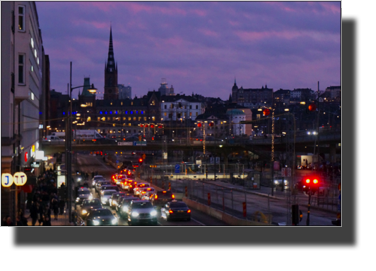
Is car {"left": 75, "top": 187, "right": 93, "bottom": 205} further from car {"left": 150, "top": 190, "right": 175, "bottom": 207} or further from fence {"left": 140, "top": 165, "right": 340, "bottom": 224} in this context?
fence {"left": 140, "top": 165, "right": 340, "bottom": 224}

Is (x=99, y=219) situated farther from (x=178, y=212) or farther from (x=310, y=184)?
(x=310, y=184)

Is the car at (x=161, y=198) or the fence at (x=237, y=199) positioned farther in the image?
the car at (x=161, y=198)

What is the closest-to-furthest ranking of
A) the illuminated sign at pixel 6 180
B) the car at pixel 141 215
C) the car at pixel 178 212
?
the illuminated sign at pixel 6 180 → the car at pixel 141 215 → the car at pixel 178 212

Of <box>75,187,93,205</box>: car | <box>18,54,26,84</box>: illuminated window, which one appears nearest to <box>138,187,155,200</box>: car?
<box>75,187,93,205</box>: car

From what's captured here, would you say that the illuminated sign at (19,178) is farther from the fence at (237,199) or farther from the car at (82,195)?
the car at (82,195)

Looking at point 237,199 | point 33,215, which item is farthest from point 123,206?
point 237,199

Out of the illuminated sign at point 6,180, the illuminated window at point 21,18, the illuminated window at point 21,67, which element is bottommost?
the illuminated sign at point 6,180

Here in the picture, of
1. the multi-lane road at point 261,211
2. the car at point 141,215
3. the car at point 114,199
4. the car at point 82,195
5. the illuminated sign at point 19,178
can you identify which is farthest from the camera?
the car at point 82,195

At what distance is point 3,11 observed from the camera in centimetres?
2791

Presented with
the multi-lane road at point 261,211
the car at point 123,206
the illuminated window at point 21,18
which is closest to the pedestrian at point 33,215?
the multi-lane road at point 261,211

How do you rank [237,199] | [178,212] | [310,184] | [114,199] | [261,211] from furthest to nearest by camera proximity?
[114,199]
[237,199]
[261,211]
[178,212]
[310,184]
